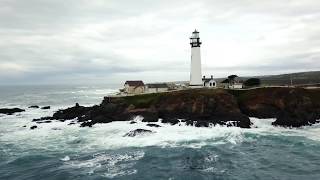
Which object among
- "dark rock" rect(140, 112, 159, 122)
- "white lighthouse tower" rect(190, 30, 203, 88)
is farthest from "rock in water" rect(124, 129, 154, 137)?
"white lighthouse tower" rect(190, 30, 203, 88)

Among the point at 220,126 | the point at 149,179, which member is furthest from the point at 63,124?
the point at 149,179

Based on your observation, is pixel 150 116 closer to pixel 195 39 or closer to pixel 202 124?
pixel 202 124

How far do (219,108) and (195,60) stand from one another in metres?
Answer: 15.3

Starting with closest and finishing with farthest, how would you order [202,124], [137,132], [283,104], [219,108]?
[137,132]
[202,124]
[219,108]
[283,104]

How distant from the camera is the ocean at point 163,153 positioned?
1127 inches

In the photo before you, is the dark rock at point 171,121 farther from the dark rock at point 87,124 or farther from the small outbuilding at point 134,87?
the small outbuilding at point 134,87

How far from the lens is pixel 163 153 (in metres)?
35.0

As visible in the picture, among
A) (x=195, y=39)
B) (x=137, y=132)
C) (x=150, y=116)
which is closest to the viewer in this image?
(x=137, y=132)

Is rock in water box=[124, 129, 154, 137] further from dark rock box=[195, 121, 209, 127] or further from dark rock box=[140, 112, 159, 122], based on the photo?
dark rock box=[140, 112, 159, 122]

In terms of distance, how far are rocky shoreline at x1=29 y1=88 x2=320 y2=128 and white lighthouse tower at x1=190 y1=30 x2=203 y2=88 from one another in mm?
8763

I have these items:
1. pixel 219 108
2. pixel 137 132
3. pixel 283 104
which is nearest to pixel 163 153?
pixel 137 132

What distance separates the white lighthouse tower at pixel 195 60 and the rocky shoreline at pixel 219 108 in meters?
8.76

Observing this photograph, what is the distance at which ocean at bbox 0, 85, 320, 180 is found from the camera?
2862 cm

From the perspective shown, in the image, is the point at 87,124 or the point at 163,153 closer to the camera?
the point at 163,153
